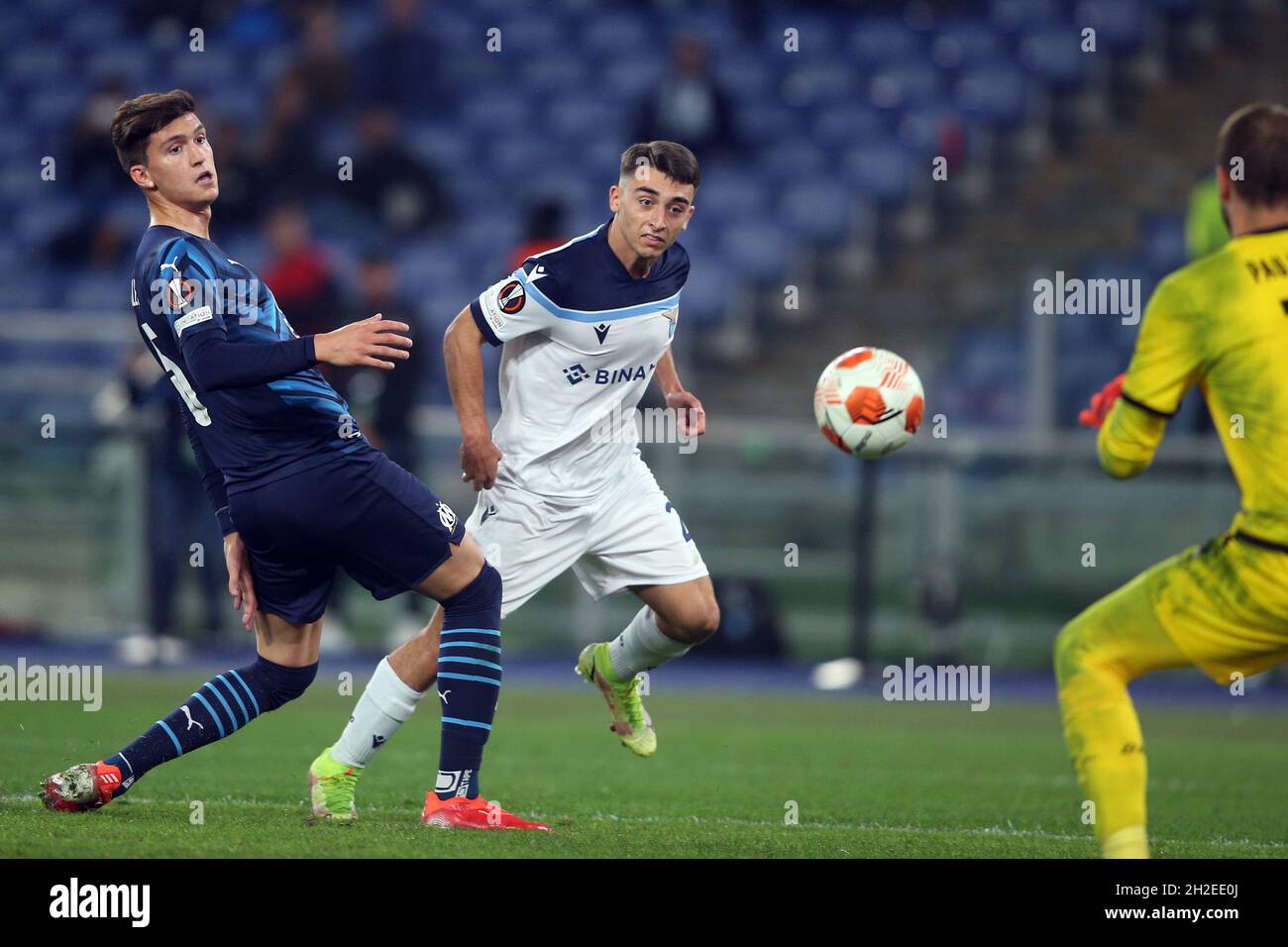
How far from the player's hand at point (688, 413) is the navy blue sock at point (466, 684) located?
1261 millimetres

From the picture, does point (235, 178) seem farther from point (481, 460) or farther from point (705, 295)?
point (481, 460)

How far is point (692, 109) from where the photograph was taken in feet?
48.9

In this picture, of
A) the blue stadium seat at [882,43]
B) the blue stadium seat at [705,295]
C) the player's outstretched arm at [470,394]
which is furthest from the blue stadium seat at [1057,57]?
the player's outstretched arm at [470,394]

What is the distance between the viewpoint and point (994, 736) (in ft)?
30.0

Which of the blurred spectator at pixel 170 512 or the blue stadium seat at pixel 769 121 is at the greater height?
the blue stadium seat at pixel 769 121

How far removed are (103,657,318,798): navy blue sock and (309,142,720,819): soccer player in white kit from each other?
29 centimetres

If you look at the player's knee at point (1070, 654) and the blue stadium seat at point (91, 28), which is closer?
the player's knee at point (1070, 654)

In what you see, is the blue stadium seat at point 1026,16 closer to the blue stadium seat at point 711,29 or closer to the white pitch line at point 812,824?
the blue stadium seat at point 711,29

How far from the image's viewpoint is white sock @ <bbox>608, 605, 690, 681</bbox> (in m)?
6.37

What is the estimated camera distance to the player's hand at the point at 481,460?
18.9 ft

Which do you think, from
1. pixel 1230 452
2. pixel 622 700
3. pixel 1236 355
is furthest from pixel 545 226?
pixel 1236 355

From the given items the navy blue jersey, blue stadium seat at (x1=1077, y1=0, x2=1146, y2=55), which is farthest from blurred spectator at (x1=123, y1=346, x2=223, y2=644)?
blue stadium seat at (x1=1077, y1=0, x2=1146, y2=55)

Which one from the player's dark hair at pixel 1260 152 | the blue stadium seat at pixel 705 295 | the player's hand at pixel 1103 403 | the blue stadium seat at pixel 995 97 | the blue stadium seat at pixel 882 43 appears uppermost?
the blue stadium seat at pixel 882 43

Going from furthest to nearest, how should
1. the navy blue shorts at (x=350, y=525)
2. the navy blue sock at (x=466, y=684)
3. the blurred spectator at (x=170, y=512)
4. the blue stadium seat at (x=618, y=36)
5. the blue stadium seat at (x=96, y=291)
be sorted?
the blue stadium seat at (x=618, y=36), the blue stadium seat at (x=96, y=291), the blurred spectator at (x=170, y=512), the navy blue sock at (x=466, y=684), the navy blue shorts at (x=350, y=525)
